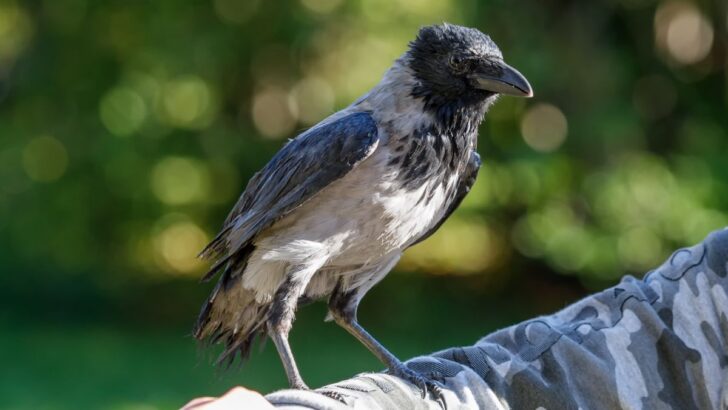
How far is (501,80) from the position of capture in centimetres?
379

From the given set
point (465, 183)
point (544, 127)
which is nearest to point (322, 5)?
point (544, 127)

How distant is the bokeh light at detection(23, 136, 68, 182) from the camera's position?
33.8ft

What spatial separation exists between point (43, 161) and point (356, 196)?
727 centimetres

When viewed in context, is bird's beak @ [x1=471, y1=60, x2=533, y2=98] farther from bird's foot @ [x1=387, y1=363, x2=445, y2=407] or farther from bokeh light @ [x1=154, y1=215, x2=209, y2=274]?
bokeh light @ [x1=154, y1=215, x2=209, y2=274]

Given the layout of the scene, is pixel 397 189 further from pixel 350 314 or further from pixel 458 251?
pixel 458 251

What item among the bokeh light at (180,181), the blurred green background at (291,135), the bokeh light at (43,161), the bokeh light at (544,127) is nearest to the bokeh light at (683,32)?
the blurred green background at (291,135)

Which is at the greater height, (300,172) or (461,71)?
(461,71)

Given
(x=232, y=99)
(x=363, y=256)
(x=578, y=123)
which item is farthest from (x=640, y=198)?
(x=363, y=256)

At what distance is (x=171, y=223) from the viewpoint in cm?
1020

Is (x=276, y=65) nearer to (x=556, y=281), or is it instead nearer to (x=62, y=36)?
(x=62, y=36)

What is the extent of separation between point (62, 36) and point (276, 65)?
Answer: 6.67ft

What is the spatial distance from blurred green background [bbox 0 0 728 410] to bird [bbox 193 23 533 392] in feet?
15.4

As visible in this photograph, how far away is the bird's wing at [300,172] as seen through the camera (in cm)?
365

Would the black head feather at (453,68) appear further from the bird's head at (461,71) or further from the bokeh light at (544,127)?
the bokeh light at (544,127)
